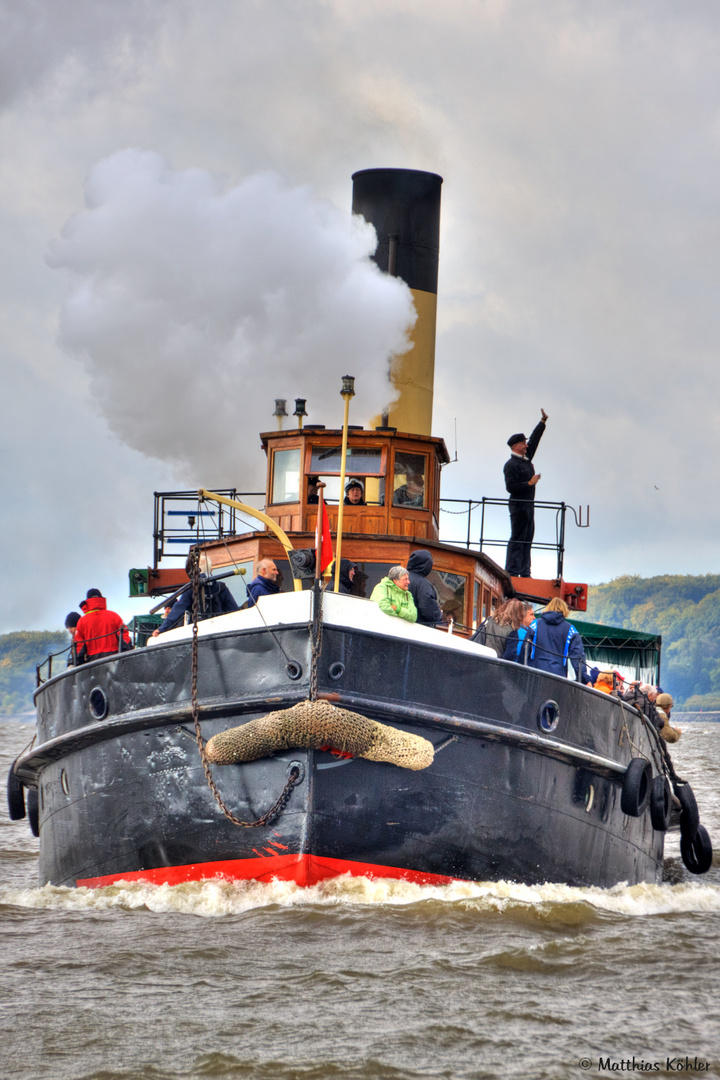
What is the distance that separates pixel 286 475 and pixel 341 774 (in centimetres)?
498

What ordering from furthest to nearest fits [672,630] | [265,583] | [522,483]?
[672,630] < [522,483] < [265,583]

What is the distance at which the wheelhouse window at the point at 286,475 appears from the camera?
12508mm

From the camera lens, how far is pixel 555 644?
32.1ft

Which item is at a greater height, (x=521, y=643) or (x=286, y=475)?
(x=286, y=475)

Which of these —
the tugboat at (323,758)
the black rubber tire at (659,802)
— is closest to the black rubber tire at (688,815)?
the black rubber tire at (659,802)

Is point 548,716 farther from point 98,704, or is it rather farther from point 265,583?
point 98,704

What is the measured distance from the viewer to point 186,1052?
544 cm

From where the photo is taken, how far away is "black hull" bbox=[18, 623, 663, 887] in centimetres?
823

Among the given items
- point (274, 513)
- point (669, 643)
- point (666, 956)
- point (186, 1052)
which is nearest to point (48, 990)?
point (186, 1052)

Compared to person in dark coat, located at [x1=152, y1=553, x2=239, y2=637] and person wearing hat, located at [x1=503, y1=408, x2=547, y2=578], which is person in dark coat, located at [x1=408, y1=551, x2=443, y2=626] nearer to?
person in dark coat, located at [x1=152, y1=553, x2=239, y2=637]

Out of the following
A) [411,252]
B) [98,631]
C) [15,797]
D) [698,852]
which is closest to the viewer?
[98,631]

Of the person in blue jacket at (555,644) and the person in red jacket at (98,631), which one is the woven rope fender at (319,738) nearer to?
the person in blue jacket at (555,644)

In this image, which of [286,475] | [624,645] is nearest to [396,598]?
[286,475]

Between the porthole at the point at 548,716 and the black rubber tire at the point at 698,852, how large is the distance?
373cm
